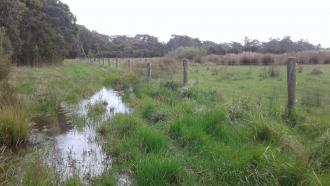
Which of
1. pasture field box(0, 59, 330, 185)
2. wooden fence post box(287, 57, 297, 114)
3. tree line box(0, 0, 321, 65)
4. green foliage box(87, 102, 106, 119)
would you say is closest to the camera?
pasture field box(0, 59, 330, 185)

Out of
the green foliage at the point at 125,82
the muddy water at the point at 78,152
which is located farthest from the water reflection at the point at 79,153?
the green foliage at the point at 125,82

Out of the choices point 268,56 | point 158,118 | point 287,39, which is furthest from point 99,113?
point 287,39

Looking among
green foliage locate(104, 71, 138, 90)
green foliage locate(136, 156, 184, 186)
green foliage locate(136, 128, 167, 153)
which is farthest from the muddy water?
green foliage locate(104, 71, 138, 90)

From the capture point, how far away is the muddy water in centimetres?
560

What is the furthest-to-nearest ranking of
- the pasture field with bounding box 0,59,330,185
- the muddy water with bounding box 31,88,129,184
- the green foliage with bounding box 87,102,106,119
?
the green foliage with bounding box 87,102,106,119, the muddy water with bounding box 31,88,129,184, the pasture field with bounding box 0,59,330,185

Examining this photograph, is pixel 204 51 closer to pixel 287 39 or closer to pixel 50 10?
pixel 50 10

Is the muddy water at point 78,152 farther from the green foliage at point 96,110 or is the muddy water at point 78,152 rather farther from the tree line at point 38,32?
the tree line at point 38,32

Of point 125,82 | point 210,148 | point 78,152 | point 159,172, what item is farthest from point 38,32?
point 159,172

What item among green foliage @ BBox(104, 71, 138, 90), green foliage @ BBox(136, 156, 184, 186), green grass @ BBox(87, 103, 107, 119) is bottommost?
green foliage @ BBox(136, 156, 184, 186)

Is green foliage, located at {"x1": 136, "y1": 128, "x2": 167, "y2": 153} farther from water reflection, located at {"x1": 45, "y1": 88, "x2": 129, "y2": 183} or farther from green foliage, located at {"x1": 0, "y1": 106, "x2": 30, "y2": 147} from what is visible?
green foliage, located at {"x1": 0, "y1": 106, "x2": 30, "y2": 147}

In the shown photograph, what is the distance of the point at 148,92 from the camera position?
1390 centimetres

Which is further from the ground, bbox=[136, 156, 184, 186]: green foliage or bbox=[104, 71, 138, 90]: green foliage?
bbox=[104, 71, 138, 90]: green foliage

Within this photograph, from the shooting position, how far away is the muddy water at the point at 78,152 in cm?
560

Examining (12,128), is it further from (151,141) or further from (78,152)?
(151,141)
